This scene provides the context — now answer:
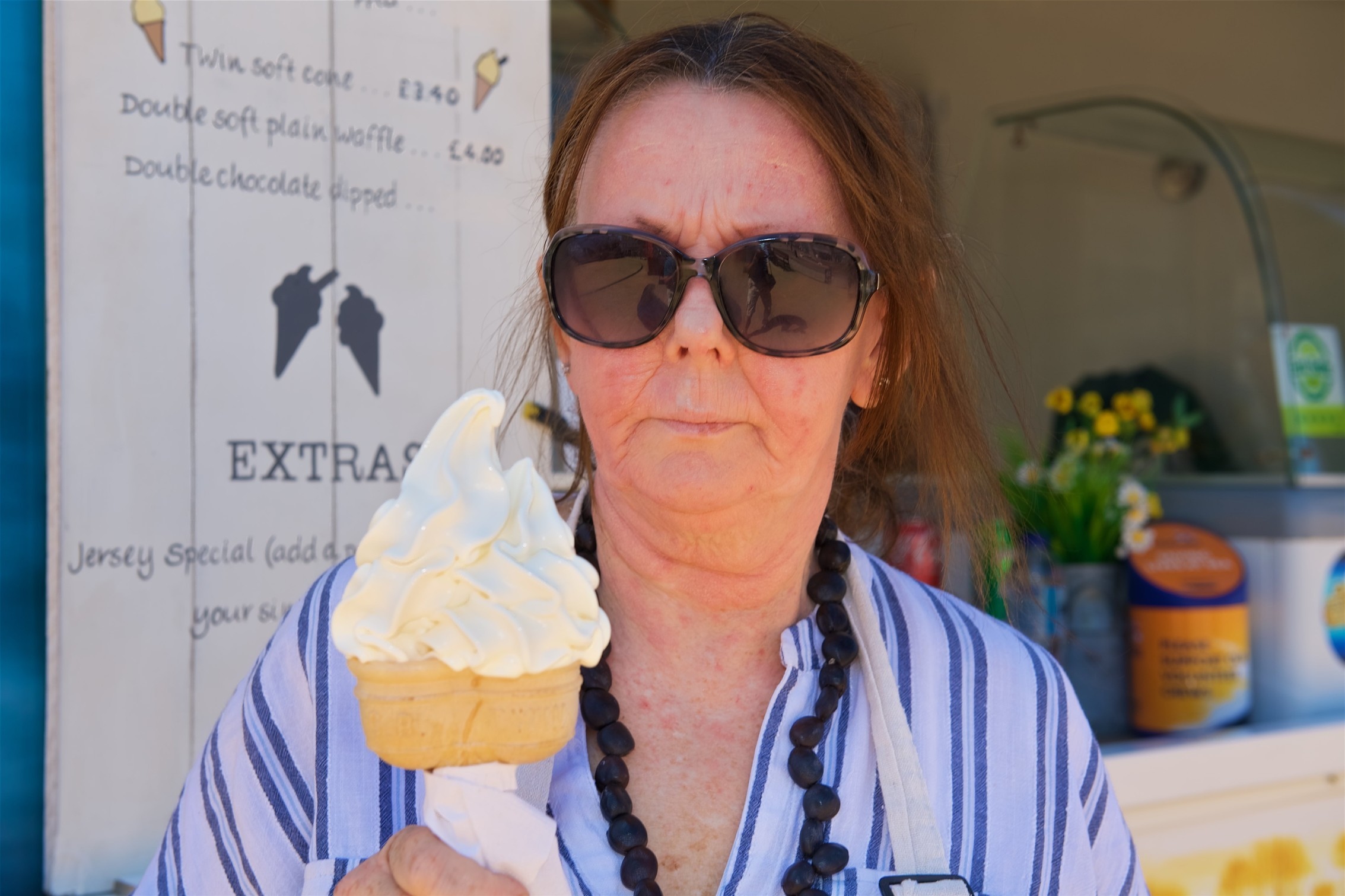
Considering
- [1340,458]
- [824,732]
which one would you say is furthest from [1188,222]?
[824,732]

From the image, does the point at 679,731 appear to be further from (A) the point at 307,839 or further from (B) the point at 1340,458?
(B) the point at 1340,458

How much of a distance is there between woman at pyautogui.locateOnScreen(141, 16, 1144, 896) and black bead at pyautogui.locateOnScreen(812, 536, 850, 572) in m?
0.01

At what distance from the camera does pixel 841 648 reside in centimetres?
163

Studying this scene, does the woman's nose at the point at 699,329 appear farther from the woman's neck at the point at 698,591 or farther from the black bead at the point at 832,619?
the black bead at the point at 832,619

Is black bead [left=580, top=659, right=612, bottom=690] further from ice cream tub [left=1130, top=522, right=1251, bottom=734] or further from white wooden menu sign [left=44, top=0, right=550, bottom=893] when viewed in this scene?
ice cream tub [left=1130, top=522, right=1251, bottom=734]

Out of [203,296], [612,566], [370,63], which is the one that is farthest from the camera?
[370,63]

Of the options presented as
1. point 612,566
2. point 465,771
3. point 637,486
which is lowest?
point 465,771

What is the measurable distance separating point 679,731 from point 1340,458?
11.5ft

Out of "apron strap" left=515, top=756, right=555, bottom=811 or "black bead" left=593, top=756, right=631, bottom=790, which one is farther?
"black bead" left=593, top=756, right=631, bottom=790

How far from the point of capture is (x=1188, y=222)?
5.39 metres

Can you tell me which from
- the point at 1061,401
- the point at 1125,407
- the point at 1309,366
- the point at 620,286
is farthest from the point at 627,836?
the point at 1309,366

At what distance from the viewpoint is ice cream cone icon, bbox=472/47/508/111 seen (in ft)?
8.04

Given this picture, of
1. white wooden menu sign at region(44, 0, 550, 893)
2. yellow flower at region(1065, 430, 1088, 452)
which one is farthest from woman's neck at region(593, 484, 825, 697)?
yellow flower at region(1065, 430, 1088, 452)

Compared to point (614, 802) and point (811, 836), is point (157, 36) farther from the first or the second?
point (811, 836)
